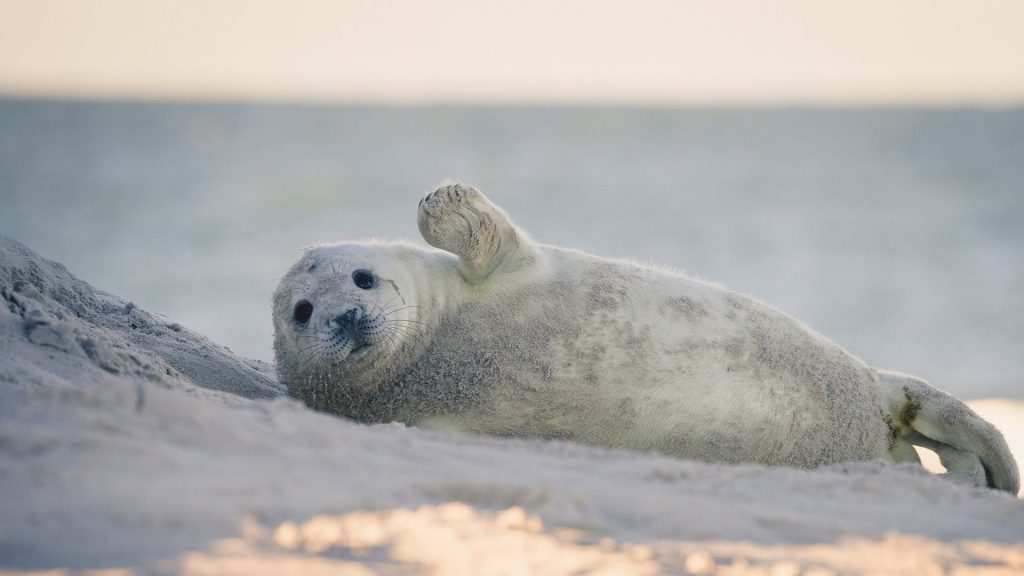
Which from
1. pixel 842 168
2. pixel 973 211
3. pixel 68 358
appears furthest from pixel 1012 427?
pixel 842 168

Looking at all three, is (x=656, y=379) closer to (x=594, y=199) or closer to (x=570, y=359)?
(x=570, y=359)

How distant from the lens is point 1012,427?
831 centimetres

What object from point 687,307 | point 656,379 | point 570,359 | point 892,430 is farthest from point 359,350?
point 892,430

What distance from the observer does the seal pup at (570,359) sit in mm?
4207

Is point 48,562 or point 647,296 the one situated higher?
point 647,296

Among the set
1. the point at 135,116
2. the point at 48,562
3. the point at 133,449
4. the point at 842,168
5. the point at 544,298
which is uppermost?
the point at 135,116

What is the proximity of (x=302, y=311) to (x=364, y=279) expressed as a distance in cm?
26

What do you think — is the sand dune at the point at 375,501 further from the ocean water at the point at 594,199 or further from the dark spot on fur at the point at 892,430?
the ocean water at the point at 594,199

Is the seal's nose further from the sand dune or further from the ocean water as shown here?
the ocean water

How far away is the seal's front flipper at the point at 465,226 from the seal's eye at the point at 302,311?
524 millimetres

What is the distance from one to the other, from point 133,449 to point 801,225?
2213cm

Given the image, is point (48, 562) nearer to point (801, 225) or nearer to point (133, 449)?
point (133, 449)

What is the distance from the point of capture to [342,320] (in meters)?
4.16

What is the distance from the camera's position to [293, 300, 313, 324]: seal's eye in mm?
4297
